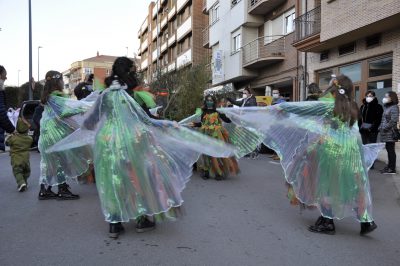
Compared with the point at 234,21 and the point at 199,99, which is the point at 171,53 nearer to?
the point at 234,21

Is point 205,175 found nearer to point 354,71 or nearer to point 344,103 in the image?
point 344,103

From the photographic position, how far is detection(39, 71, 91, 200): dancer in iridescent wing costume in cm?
589

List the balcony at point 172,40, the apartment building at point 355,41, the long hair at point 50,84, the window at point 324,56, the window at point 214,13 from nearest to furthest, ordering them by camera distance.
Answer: the long hair at point 50,84
the apartment building at point 355,41
the window at point 324,56
the window at point 214,13
the balcony at point 172,40

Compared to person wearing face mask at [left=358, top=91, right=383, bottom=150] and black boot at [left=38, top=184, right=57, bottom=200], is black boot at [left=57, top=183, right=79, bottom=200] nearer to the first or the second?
black boot at [left=38, top=184, right=57, bottom=200]

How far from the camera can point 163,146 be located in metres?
4.41

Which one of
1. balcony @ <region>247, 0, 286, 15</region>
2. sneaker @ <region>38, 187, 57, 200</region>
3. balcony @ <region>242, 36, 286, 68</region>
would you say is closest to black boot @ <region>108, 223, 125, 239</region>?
sneaker @ <region>38, 187, 57, 200</region>

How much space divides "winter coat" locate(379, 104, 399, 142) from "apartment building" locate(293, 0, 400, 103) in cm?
422

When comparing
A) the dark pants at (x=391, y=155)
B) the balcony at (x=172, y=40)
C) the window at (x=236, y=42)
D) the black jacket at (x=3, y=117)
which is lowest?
the dark pants at (x=391, y=155)

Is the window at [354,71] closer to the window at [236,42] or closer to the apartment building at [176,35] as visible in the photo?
the window at [236,42]

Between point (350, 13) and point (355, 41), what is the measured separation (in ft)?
5.64

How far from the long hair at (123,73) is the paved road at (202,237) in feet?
5.13

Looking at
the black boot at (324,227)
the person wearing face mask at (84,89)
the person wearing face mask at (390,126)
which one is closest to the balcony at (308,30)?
the person wearing face mask at (390,126)

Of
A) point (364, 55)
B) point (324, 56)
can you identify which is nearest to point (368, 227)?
point (364, 55)

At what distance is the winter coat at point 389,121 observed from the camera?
28.8 ft
